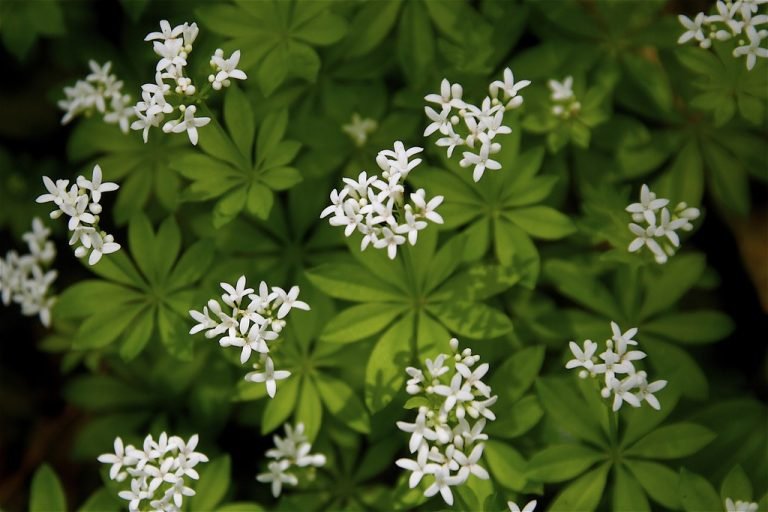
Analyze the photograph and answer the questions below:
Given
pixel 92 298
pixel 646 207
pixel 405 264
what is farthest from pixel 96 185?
pixel 646 207

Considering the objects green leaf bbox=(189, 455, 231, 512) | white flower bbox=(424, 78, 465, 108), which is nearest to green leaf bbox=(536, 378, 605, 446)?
white flower bbox=(424, 78, 465, 108)

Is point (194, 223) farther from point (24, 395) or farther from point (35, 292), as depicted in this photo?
point (24, 395)

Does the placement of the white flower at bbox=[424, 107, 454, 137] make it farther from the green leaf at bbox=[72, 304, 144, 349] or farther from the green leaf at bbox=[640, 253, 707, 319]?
the green leaf at bbox=[72, 304, 144, 349]

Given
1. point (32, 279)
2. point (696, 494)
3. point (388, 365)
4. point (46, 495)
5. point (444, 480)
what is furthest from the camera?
point (32, 279)

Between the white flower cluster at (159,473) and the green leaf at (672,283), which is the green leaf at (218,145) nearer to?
the white flower cluster at (159,473)

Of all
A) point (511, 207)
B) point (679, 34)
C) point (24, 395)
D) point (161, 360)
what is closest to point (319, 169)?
point (511, 207)

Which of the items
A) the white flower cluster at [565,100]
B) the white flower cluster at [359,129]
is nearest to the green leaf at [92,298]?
the white flower cluster at [359,129]

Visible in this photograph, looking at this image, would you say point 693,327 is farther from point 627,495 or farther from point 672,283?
point 627,495
